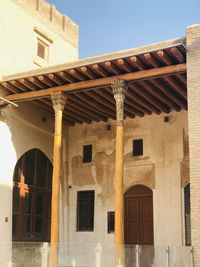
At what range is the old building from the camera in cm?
1207

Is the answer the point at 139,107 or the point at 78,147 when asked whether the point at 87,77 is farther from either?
the point at 78,147

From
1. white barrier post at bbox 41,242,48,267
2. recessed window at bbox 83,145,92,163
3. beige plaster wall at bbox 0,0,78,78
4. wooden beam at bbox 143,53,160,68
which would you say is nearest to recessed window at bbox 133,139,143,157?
recessed window at bbox 83,145,92,163

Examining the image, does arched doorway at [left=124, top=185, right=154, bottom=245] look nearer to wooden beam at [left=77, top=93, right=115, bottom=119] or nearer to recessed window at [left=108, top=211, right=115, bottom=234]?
recessed window at [left=108, top=211, right=115, bottom=234]

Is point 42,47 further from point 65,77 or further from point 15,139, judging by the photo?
point 65,77

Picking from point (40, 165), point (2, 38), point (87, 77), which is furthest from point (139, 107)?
point (2, 38)

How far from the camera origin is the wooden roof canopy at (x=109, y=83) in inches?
456

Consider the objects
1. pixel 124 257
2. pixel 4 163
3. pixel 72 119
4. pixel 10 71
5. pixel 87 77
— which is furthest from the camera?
pixel 72 119

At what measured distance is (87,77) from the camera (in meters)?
12.9

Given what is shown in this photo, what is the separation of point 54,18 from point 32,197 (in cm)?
712

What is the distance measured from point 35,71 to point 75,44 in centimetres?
697

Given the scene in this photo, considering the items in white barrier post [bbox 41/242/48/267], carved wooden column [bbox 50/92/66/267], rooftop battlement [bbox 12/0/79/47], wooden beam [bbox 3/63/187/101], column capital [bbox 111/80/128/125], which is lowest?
white barrier post [bbox 41/242/48/267]

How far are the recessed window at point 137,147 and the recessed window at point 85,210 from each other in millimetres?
2096

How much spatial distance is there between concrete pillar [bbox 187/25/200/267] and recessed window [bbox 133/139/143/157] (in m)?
4.84

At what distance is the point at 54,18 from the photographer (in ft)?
60.8
